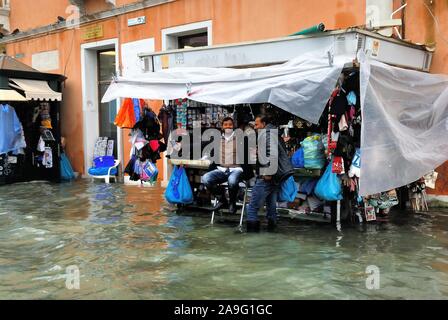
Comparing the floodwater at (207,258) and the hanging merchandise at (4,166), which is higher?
the hanging merchandise at (4,166)

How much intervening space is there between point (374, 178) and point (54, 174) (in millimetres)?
8986

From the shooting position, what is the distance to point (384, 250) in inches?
208

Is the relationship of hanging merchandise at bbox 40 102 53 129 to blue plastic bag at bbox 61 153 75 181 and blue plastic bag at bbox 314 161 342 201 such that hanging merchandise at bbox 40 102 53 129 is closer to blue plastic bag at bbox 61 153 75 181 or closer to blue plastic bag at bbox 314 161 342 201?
blue plastic bag at bbox 61 153 75 181

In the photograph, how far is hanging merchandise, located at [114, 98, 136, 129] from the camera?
770cm

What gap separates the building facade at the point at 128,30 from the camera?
7695 millimetres

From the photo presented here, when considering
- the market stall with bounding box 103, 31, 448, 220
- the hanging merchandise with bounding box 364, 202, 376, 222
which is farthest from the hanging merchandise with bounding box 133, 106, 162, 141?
the hanging merchandise with bounding box 364, 202, 376, 222

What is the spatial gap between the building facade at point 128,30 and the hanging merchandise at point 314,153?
235 cm

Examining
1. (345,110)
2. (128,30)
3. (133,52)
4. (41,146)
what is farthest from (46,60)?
(345,110)

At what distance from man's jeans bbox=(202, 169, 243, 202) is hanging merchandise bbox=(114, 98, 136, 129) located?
1.77 m

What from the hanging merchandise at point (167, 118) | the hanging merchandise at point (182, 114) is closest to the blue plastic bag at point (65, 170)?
the hanging merchandise at point (167, 118)

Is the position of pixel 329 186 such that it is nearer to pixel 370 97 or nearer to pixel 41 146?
pixel 370 97

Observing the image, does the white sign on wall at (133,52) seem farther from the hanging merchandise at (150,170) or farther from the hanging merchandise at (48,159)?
the hanging merchandise at (150,170)
